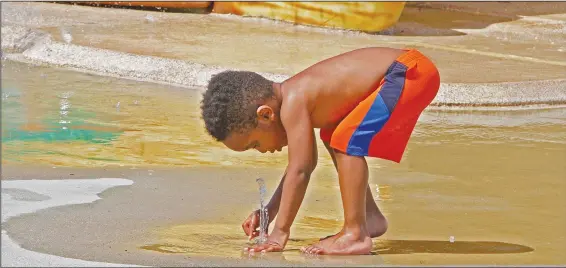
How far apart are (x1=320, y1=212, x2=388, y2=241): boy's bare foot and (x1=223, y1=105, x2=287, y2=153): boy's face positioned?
50 cm

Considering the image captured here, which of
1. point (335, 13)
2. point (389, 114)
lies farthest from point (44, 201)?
point (335, 13)

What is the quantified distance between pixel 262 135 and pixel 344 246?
1.66 feet

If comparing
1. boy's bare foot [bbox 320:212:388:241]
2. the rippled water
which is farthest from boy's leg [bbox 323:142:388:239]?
the rippled water

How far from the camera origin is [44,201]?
4.86m

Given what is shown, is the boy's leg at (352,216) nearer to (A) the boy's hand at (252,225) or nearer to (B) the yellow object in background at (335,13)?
(A) the boy's hand at (252,225)

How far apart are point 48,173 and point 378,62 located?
1.82 m

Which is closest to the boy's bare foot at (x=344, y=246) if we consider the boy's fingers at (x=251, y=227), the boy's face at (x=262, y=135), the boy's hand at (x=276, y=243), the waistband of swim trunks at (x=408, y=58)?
the boy's hand at (x=276, y=243)

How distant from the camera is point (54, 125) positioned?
6.58 metres

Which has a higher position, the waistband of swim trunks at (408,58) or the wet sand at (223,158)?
the waistband of swim trunks at (408,58)

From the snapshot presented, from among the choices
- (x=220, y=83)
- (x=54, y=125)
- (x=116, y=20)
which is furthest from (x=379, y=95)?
(x=116, y=20)

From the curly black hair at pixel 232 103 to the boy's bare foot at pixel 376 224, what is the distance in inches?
25.5

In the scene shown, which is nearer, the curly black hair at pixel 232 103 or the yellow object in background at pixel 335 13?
the curly black hair at pixel 232 103

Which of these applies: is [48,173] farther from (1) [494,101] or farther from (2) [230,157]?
(1) [494,101]

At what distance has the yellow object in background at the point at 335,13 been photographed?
10836mm
